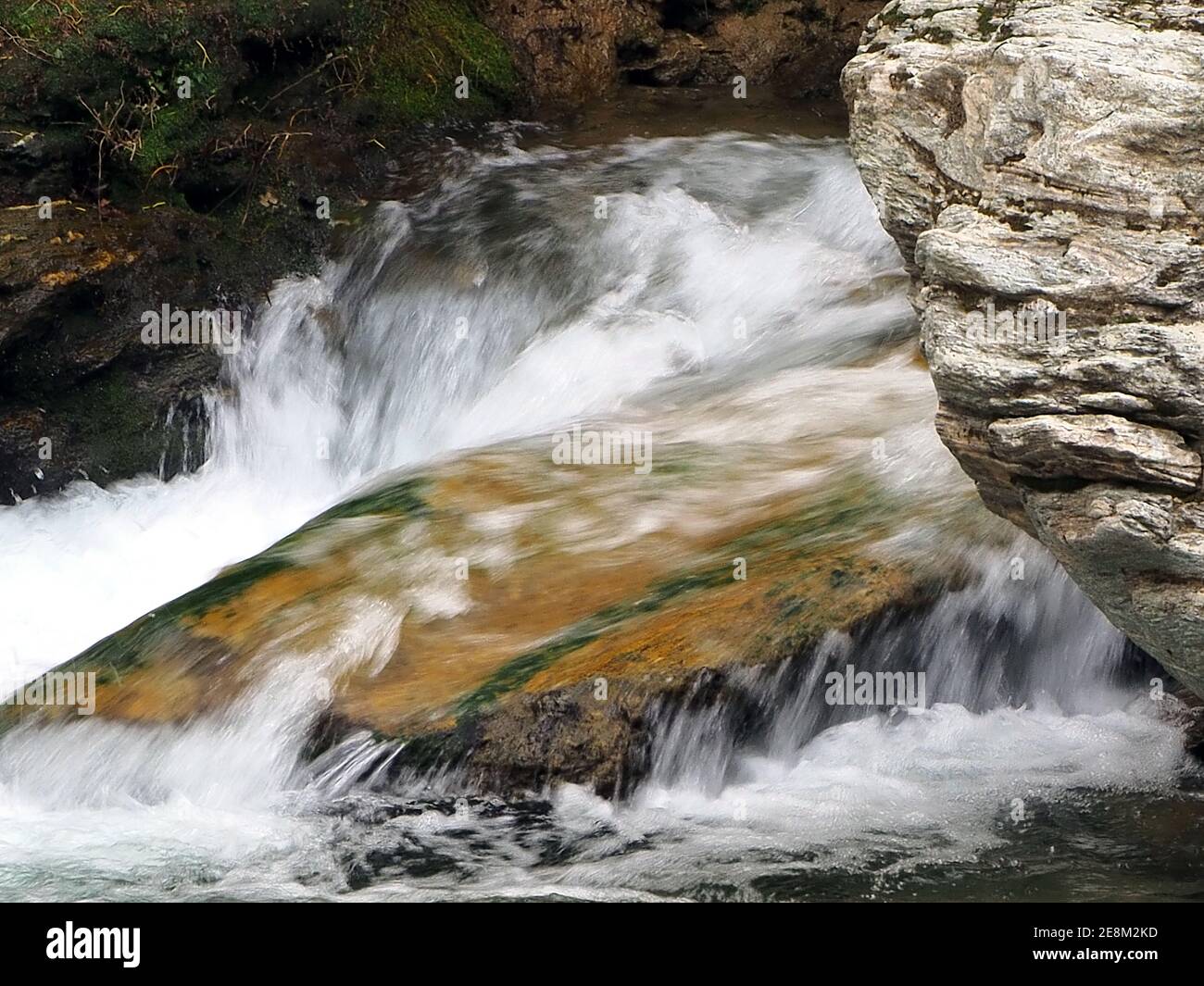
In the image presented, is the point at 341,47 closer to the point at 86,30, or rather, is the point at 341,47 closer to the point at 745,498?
the point at 86,30

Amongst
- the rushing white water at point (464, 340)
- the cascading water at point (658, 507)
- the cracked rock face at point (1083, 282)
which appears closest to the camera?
the cracked rock face at point (1083, 282)

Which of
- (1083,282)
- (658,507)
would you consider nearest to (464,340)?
(658,507)

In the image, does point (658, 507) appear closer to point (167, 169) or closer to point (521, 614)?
point (521, 614)

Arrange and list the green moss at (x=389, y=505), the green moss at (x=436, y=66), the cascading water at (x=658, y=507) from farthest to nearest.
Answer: the green moss at (x=436, y=66), the green moss at (x=389, y=505), the cascading water at (x=658, y=507)

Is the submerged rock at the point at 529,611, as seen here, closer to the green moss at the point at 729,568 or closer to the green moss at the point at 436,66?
the green moss at the point at 729,568

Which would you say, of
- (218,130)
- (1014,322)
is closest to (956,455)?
(1014,322)

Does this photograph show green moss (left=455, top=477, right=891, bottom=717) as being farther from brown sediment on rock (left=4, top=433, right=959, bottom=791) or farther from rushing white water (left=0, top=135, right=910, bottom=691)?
rushing white water (left=0, top=135, right=910, bottom=691)

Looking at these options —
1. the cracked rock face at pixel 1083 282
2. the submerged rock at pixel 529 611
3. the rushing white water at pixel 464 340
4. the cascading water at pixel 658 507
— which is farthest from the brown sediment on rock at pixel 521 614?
the rushing white water at pixel 464 340
